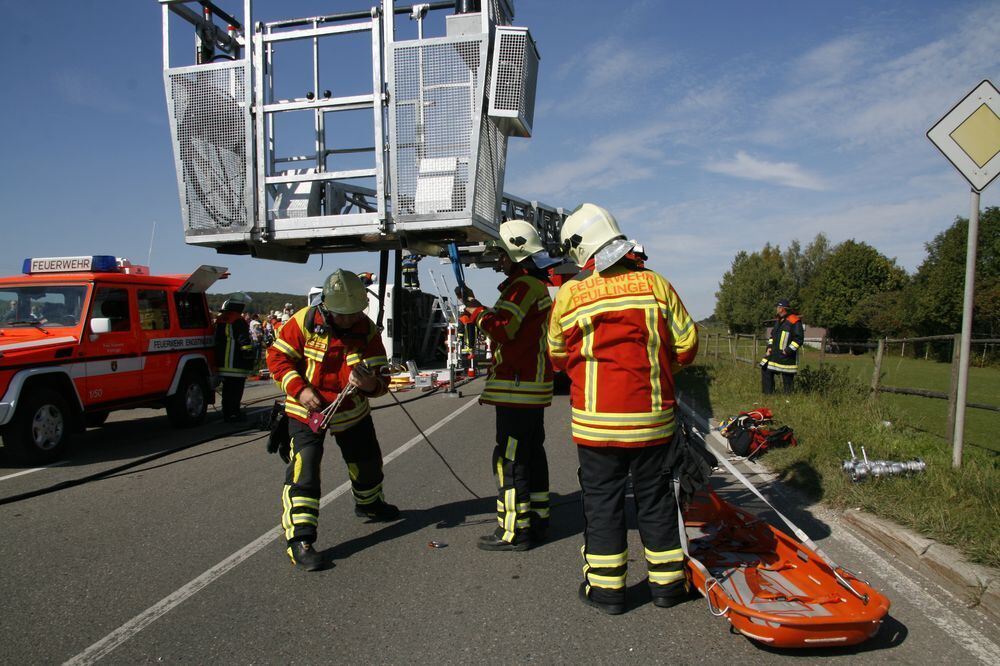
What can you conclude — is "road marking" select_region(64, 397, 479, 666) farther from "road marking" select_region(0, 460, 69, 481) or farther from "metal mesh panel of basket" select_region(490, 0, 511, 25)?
"metal mesh panel of basket" select_region(490, 0, 511, 25)

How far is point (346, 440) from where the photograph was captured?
4938 millimetres

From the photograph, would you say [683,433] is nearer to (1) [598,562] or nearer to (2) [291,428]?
(1) [598,562]

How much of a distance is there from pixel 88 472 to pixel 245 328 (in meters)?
3.86

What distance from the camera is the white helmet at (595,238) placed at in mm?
3686

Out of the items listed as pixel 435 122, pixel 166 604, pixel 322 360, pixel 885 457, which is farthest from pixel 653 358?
pixel 885 457

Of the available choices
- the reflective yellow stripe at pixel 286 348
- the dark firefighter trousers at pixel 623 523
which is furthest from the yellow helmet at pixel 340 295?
the dark firefighter trousers at pixel 623 523

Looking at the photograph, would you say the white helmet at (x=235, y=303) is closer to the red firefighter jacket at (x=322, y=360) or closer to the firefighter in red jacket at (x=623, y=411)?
the red firefighter jacket at (x=322, y=360)

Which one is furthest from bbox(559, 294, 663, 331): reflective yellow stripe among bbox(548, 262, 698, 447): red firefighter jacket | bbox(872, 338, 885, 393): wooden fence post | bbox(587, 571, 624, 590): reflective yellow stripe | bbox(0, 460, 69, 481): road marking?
bbox(872, 338, 885, 393): wooden fence post

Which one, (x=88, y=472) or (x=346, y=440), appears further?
(x=88, y=472)

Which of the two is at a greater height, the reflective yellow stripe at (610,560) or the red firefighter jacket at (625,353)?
the red firefighter jacket at (625,353)

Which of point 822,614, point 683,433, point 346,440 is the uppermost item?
point 683,433

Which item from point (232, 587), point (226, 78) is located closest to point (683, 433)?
point (232, 587)

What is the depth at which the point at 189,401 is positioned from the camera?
34.0 ft

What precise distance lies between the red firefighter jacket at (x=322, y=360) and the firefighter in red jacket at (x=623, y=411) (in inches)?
66.2
